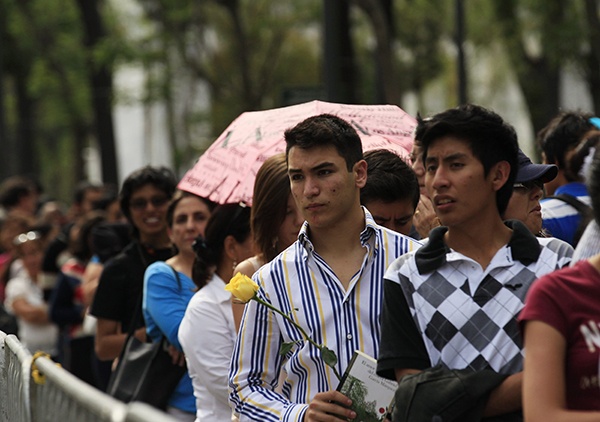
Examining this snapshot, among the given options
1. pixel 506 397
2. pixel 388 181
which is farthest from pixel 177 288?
pixel 506 397

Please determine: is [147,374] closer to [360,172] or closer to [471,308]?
[360,172]

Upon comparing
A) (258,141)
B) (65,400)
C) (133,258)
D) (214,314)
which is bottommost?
(133,258)

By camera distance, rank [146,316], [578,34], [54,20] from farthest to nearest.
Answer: [54,20], [578,34], [146,316]

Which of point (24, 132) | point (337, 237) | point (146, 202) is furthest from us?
point (24, 132)

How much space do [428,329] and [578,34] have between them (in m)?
19.5

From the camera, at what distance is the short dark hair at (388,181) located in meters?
5.99

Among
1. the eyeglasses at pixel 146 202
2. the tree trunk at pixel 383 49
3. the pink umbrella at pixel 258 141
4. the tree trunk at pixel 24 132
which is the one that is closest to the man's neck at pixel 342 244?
the pink umbrella at pixel 258 141

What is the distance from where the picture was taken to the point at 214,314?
22.2ft

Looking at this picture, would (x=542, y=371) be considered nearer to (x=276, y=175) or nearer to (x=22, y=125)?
(x=276, y=175)

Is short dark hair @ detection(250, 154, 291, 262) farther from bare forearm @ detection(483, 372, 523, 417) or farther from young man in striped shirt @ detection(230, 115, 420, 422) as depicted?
bare forearm @ detection(483, 372, 523, 417)

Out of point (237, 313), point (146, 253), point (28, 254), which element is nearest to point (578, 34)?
point (28, 254)

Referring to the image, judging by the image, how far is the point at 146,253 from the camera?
9102mm

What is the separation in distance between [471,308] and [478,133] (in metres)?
0.54

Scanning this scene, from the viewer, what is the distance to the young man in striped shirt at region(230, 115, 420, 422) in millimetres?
4973
